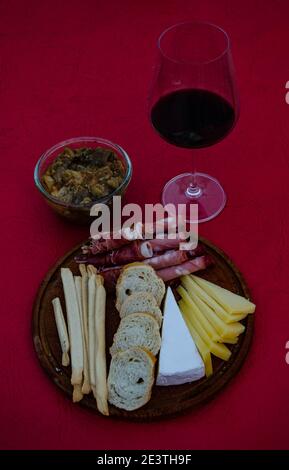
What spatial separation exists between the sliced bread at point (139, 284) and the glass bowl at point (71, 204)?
7.3 inches

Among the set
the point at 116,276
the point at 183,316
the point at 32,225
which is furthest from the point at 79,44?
the point at 183,316

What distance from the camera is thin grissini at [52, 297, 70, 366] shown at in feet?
3.76

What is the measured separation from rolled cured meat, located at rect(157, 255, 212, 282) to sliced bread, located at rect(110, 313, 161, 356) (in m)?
0.14

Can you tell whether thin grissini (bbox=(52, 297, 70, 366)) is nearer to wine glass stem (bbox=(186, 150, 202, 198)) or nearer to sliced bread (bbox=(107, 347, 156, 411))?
sliced bread (bbox=(107, 347, 156, 411))

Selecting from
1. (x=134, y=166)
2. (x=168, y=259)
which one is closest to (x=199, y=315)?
(x=168, y=259)

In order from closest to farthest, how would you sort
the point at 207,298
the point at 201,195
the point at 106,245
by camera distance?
the point at 207,298, the point at 106,245, the point at 201,195

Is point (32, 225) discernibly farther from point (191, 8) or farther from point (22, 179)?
point (191, 8)

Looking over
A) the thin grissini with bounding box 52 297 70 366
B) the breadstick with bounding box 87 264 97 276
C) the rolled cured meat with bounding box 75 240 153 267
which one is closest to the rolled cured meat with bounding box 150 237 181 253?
the rolled cured meat with bounding box 75 240 153 267

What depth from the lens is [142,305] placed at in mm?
1165

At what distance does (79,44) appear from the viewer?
175 cm

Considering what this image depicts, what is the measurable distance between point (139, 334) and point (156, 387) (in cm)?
10

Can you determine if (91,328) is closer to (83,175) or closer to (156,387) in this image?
(156,387)

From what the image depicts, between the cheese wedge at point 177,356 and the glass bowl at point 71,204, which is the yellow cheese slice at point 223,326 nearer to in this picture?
the cheese wedge at point 177,356

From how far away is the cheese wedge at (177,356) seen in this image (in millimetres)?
1086
